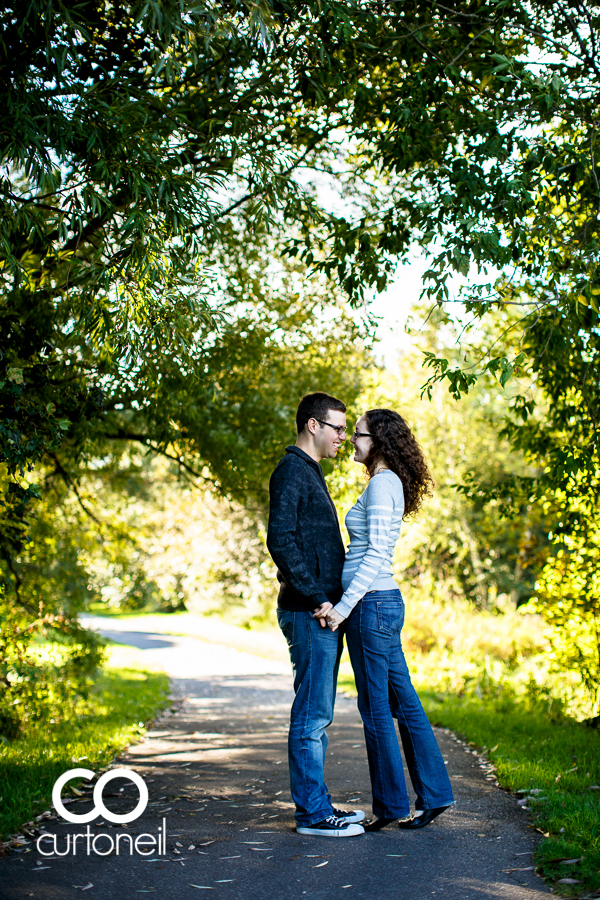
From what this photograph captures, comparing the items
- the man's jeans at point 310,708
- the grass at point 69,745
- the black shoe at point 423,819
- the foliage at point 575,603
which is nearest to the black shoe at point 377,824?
the black shoe at point 423,819

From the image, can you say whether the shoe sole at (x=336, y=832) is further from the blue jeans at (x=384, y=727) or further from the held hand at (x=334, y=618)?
the held hand at (x=334, y=618)

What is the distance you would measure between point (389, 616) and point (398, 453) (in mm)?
940

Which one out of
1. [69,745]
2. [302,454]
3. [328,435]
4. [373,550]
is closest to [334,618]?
[373,550]

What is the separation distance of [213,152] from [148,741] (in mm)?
5686

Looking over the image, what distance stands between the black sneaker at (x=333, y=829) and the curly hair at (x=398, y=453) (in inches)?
69.4

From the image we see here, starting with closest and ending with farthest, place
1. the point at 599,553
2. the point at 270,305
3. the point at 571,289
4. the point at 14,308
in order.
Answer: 1. the point at 571,289
2. the point at 14,308
3. the point at 599,553
4. the point at 270,305

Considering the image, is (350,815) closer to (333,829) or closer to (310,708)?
(333,829)

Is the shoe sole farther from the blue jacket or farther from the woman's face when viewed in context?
the woman's face

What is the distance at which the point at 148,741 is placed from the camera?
7980mm

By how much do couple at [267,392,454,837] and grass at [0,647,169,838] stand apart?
5.86 feet

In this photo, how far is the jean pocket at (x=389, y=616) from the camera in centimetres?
440

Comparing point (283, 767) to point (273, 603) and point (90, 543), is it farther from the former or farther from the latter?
point (273, 603)

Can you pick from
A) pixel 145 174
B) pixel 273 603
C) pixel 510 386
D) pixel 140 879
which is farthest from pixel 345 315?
pixel 273 603

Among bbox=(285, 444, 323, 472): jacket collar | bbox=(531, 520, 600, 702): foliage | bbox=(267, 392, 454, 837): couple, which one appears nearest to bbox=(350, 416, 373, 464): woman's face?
bbox=(267, 392, 454, 837): couple
